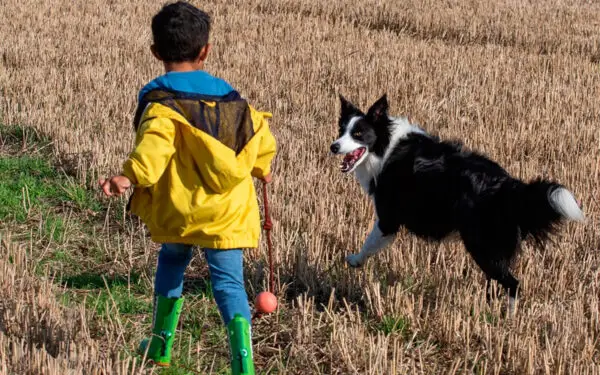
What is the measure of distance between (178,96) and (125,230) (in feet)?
7.69

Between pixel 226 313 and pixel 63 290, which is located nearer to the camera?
pixel 226 313

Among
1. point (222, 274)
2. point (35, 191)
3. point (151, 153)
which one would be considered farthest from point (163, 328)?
point (35, 191)

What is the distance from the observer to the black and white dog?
382 cm

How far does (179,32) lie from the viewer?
304cm

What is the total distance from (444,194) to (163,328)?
5.29 feet

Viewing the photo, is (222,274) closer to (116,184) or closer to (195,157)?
(195,157)

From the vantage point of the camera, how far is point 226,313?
10.3 feet

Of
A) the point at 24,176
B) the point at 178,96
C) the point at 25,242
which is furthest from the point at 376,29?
the point at 178,96

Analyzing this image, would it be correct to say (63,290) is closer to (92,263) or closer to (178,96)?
(92,263)

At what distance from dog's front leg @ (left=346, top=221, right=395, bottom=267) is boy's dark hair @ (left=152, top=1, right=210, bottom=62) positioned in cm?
173

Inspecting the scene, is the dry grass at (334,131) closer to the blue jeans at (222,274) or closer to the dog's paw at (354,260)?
the dog's paw at (354,260)

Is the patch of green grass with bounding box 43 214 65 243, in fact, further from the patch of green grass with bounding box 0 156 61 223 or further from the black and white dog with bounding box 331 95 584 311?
the black and white dog with bounding box 331 95 584 311

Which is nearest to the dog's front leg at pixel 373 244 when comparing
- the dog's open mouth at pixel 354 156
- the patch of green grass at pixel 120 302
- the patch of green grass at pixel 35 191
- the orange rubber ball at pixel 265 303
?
the dog's open mouth at pixel 354 156

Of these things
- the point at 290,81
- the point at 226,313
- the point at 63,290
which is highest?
the point at 290,81
